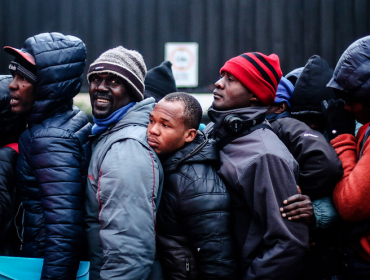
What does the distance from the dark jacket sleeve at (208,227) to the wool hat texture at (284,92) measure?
971mm

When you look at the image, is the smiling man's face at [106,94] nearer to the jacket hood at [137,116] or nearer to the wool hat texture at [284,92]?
the jacket hood at [137,116]

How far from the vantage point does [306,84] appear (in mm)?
2299

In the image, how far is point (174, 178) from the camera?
184 cm

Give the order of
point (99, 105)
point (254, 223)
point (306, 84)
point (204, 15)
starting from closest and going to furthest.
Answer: point (254, 223)
point (99, 105)
point (306, 84)
point (204, 15)

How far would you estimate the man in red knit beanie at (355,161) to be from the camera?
69.7 inches

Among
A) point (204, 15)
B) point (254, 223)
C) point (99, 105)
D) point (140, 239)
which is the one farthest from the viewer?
point (204, 15)

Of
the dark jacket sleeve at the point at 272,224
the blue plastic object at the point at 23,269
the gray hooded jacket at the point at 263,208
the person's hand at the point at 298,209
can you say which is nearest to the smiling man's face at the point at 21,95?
the blue plastic object at the point at 23,269

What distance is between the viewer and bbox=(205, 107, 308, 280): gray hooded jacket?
1.71 m

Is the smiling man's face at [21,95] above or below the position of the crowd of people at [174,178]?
above

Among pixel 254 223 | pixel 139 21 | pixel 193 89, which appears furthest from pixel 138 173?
pixel 139 21

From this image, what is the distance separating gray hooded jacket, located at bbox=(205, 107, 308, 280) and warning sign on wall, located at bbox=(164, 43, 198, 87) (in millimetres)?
2920

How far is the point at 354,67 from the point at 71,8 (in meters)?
3.95

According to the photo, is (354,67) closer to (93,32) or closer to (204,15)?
(204,15)

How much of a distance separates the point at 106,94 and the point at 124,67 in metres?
0.18
